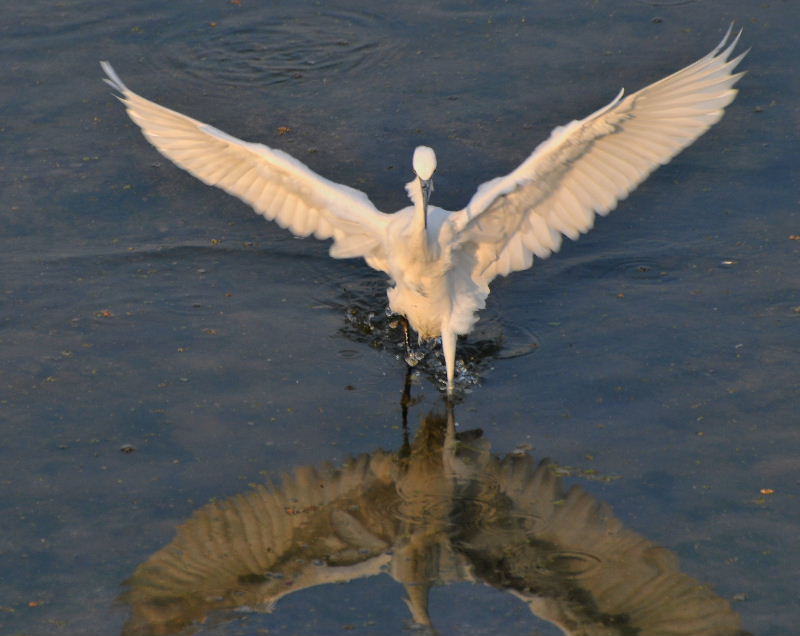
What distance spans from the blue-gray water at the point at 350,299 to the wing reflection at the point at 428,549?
3.8 inches

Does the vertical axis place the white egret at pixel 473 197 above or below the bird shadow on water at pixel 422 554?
above

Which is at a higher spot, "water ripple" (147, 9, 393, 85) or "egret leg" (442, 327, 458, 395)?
"water ripple" (147, 9, 393, 85)

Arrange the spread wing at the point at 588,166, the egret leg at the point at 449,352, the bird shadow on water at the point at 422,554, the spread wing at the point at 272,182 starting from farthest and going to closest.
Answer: the spread wing at the point at 272,182 → the egret leg at the point at 449,352 → the spread wing at the point at 588,166 → the bird shadow on water at the point at 422,554

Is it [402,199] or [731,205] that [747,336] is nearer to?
[731,205]

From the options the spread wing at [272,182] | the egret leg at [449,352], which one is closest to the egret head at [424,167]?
the spread wing at [272,182]

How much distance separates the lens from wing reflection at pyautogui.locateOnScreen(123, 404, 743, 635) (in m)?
5.09

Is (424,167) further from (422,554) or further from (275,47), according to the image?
(275,47)

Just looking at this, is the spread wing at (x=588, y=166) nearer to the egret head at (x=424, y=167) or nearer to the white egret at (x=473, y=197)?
the white egret at (x=473, y=197)

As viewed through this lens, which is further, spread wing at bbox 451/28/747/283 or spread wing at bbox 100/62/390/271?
spread wing at bbox 100/62/390/271

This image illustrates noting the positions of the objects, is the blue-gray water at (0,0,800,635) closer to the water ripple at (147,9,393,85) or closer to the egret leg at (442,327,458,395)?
the water ripple at (147,9,393,85)

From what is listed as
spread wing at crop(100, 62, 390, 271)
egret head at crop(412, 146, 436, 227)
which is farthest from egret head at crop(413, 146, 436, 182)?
spread wing at crop(100, 62, 390, 271)

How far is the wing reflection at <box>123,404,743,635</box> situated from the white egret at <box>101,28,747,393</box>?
2.78ft

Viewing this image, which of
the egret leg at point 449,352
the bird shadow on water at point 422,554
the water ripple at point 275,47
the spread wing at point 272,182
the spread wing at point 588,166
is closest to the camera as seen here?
the bird shadow on water at point 422,554

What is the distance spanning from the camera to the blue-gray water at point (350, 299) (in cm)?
553
